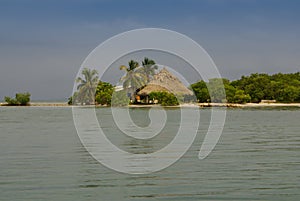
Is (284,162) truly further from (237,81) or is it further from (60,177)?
(237,81)

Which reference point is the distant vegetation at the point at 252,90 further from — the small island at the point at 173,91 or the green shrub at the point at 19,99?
the green shrub at the point at 19,99

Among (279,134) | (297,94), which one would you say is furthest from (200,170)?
(297,94)

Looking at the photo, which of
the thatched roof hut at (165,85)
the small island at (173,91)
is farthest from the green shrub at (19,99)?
A: the thatched roof hut at (165,85)

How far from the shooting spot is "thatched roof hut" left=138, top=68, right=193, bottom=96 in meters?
99.8

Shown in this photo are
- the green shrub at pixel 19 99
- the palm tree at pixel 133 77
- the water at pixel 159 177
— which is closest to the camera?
the water at pixel 159 177

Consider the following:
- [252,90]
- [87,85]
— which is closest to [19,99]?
[87,85]

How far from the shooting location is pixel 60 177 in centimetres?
1527

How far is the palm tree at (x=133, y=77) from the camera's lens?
3693 inches

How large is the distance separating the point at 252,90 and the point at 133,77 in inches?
1048

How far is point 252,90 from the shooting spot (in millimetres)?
104688

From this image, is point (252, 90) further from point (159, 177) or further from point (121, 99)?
point (159, 177)

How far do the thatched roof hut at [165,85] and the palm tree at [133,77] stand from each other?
286 centimetres

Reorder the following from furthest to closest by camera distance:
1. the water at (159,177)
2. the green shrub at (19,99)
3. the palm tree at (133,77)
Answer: the green shrub at (19,99) → the palm tree at (133,77) → the water at (159,177)

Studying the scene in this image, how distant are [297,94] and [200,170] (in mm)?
87054
